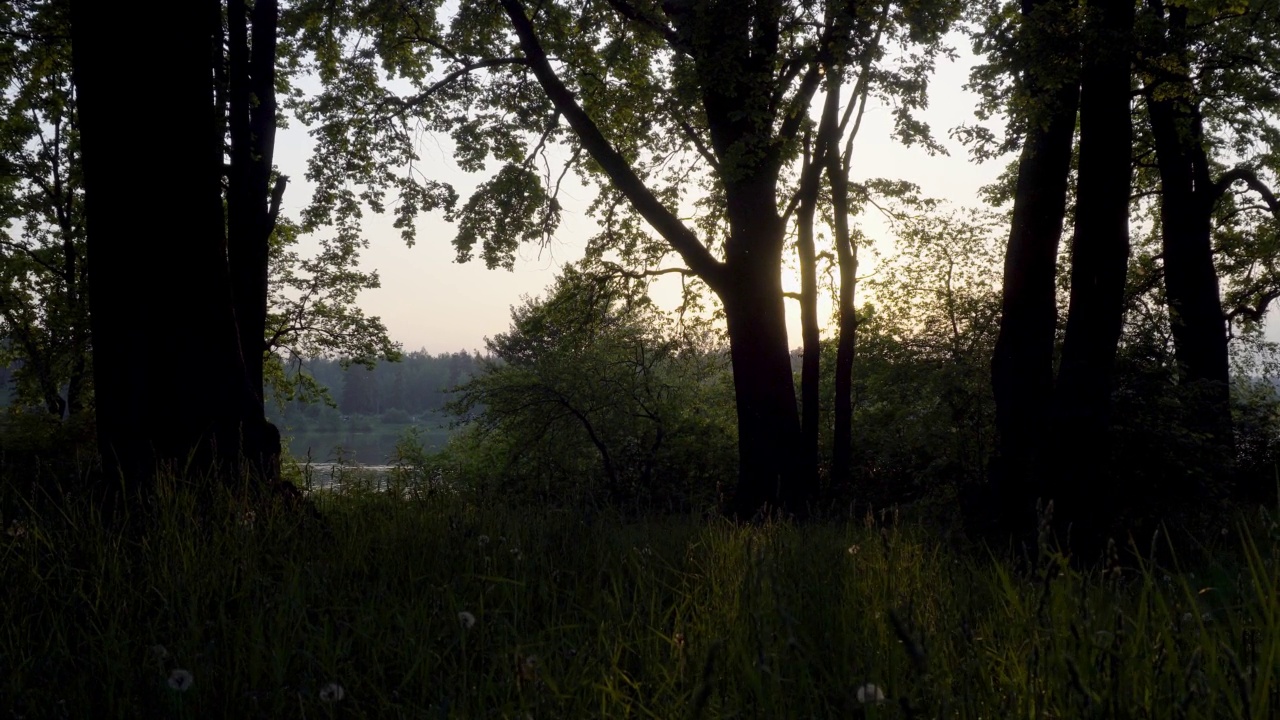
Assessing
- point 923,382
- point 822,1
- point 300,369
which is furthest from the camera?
point 300,369

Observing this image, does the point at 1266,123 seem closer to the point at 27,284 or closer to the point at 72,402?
the point at 72,402

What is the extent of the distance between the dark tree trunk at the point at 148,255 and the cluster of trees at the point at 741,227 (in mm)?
20

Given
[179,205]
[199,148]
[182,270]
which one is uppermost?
[199,148]

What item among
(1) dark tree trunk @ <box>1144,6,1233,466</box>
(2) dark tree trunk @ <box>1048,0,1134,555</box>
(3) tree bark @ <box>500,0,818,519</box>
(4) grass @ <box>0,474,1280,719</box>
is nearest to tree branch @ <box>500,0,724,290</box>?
(3) tree bark @ <box>500,0,818,519</box>

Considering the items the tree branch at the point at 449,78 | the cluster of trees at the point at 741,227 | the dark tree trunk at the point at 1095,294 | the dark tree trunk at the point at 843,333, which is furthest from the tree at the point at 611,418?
the dark tree trunk at the point at 1095,294

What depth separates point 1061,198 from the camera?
9.66 m

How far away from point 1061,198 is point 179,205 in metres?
9.02

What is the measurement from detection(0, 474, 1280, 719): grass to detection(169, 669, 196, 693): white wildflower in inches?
1.3

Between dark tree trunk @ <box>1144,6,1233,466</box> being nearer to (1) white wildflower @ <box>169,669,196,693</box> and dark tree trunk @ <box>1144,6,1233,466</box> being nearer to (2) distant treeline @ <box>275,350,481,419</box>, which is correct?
(1) white wildflower @ <box>169,669,196,693</box>

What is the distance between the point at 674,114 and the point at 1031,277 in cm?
563

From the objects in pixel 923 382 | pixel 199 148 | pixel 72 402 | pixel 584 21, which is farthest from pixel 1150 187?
pixel 72 402

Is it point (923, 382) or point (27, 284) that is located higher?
point (27, 284)

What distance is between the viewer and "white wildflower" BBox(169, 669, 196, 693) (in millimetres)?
2404

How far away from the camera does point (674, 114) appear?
12.5m
